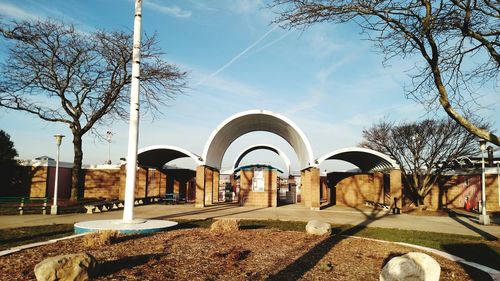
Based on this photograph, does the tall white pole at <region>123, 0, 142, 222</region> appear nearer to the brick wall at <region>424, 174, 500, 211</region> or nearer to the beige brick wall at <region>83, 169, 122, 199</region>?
the beige brick wall at <region>83, 169, 122, 199</region>

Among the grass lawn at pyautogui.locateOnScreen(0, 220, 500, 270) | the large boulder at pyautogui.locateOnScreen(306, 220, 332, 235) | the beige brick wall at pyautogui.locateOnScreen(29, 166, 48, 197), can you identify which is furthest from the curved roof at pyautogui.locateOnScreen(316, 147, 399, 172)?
the beige brick wall at pyautogui.locateOnScreen(29, 166, 48, 197)

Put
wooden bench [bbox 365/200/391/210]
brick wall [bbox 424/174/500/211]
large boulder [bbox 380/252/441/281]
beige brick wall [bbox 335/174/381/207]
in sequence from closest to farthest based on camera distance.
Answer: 1. large boulder [bbox 380/252/441/281]
2. wooden bench [bbox 365/200/391/210]
3. brick wall [bbox 424/174/500/211]
4. beige brick wall [bbox 335/174/381/207]

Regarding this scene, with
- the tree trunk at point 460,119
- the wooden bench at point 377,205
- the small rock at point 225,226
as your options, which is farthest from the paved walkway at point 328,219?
the tree trunk at point 460,119

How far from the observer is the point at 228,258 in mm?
7617

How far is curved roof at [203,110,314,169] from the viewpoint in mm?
24172

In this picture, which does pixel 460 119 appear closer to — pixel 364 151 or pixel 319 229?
pixel 319 229

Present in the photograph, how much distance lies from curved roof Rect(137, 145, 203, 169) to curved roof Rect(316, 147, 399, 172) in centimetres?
951

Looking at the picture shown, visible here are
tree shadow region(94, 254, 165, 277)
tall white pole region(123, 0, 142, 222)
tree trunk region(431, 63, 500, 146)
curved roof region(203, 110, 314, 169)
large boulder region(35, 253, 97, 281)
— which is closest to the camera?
large boulder region(35, 253, 97, 281)

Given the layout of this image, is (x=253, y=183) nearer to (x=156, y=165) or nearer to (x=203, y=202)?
(x=203, y=202)

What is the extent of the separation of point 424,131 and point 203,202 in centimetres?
1770

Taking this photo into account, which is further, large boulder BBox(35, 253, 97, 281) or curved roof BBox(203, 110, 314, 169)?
curved roof BBox(203, 110, 314, 169)

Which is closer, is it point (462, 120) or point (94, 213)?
point (462, 120)

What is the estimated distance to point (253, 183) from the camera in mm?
27156

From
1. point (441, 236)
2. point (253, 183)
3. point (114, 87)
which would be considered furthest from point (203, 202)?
point (441, 236)
